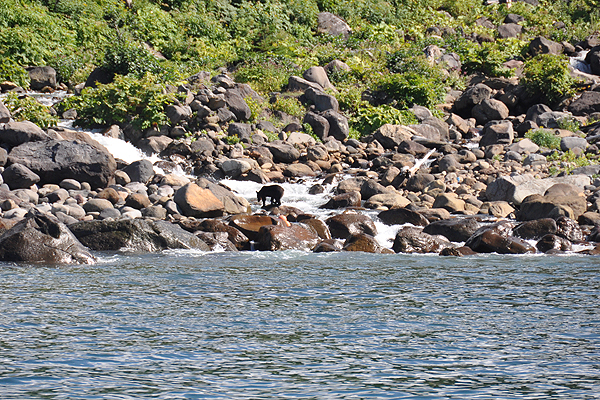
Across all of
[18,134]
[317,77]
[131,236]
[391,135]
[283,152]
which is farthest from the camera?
[317,77]

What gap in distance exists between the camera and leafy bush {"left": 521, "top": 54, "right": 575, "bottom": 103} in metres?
26.5

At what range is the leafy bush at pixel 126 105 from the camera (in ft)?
69.2

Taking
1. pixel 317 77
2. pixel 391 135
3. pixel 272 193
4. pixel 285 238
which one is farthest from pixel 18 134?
pixel 317 77

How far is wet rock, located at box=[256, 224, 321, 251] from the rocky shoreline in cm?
4

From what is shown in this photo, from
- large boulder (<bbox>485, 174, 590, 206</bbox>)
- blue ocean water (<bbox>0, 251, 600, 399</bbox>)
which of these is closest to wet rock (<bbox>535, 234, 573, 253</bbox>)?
blue ocean water (<bbox>0, 251, 600, 399</bbox>)

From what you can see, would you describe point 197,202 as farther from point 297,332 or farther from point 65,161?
point 297,332

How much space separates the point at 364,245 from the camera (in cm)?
1429

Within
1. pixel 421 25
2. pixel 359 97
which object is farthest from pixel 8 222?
pixel 421 25

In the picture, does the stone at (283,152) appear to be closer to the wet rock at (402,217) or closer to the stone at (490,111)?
the wet rock at (402,217)

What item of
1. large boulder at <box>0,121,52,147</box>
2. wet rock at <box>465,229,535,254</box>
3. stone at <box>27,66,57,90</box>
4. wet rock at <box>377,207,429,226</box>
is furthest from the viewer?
stone at <box>27,66,57,90</box>

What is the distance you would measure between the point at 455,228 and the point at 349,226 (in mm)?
2505

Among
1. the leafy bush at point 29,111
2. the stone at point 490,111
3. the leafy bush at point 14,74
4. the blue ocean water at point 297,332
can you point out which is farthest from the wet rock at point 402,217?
the leafy bush at point 14,74

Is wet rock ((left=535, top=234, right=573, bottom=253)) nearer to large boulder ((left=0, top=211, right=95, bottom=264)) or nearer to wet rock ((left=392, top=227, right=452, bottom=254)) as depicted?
wet rock ((left=392, top=227, right=452, bottom=254))

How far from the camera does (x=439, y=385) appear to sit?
5172mm
